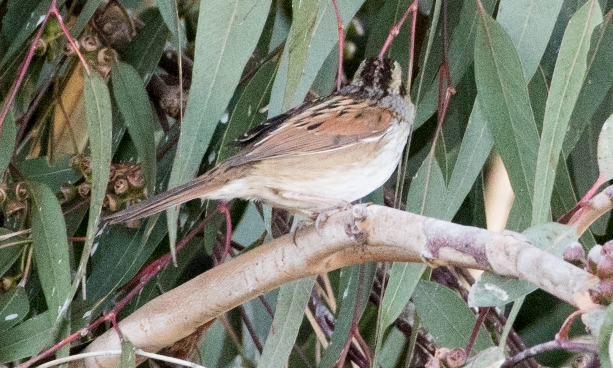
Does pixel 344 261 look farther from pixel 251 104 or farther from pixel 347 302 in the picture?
pixel 251 104

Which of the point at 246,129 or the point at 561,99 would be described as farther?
the point at 246,129

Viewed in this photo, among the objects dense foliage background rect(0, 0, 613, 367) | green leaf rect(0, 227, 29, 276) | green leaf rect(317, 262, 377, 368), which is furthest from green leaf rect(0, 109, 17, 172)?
green leaf rect(317, 262, 377, 368)

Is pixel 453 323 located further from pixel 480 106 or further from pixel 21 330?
Result: pixel 21 330

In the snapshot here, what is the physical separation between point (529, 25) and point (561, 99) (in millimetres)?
343

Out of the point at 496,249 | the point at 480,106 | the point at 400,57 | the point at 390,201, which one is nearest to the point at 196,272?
the point at 390,201

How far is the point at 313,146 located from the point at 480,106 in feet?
1.44

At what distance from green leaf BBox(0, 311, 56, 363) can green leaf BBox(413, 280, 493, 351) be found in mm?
874

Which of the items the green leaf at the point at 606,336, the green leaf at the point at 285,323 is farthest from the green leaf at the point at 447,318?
the green leaf at the point at 606,336

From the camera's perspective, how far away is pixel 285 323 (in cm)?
200

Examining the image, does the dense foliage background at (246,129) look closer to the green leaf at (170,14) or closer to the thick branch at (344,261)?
the green leaf at (170,14)

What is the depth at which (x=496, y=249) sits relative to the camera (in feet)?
4.28

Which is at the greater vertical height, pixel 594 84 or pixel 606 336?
pixel 594 84

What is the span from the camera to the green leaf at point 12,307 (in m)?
2.11

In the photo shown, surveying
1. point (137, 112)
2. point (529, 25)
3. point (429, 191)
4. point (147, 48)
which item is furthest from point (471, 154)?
point (147, 48)
